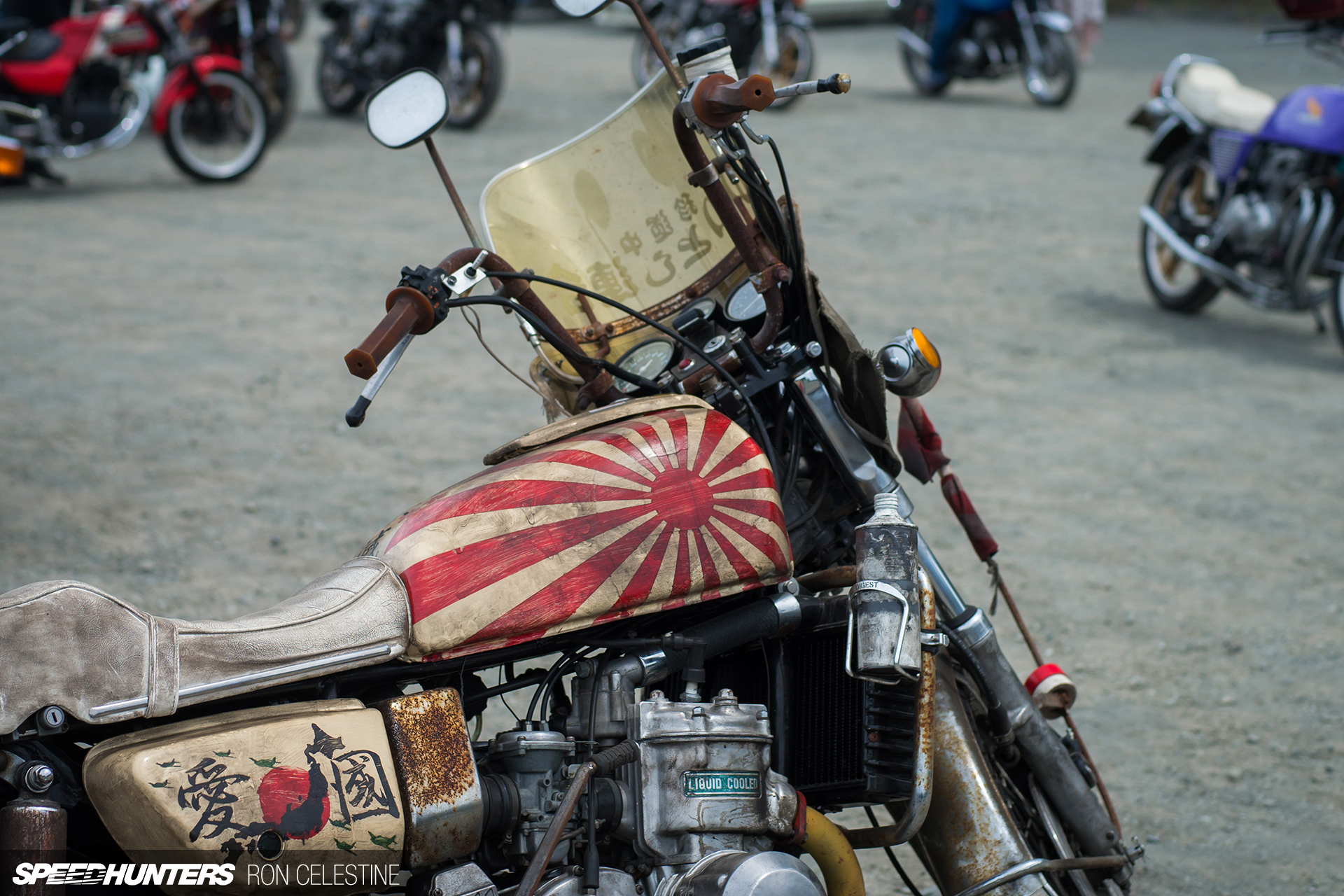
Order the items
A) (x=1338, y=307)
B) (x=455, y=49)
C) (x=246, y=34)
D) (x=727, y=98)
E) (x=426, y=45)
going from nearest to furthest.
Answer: (x=727, y=98) < (x=1338, y=307) < (x=246, y=34) < (x=455, y=49) < (x=426, y=45)

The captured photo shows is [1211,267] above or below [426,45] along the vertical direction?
below

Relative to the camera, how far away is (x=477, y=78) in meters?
11.0

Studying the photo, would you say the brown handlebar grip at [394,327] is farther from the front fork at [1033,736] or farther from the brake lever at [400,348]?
the front fork at [1033,736]

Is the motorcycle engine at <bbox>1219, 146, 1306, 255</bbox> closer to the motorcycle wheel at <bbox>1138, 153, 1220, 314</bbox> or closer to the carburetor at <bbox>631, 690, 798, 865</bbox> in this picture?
the motorcycle wheel at <bbox>1138, 153, 1220, 314</bbox>

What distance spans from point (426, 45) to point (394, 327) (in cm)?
1006

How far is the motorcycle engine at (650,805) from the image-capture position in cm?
186

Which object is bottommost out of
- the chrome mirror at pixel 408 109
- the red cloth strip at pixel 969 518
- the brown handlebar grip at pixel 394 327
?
the red cloth strip at pixel 969 518

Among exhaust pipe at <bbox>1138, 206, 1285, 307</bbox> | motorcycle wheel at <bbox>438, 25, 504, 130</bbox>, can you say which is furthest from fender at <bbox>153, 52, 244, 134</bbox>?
exhaust pipe at <bbox>1138, 206, 1285, 307</bbox>

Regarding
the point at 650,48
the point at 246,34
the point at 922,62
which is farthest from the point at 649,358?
the point at 922,62

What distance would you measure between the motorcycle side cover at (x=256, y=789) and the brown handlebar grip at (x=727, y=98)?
100 cm

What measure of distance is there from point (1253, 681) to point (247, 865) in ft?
9.73

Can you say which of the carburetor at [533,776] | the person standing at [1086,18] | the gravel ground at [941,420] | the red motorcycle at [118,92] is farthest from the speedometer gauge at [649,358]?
the person standing at [1086,18]

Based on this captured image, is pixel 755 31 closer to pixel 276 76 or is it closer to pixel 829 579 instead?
pixel 276 76

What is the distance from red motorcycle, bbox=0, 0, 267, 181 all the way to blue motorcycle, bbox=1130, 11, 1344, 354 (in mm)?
6004
